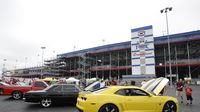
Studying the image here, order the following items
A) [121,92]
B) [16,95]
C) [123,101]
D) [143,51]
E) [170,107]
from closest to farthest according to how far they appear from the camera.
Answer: [123,101] < [121,92] < [170,107] < [16,95] < [143,51]

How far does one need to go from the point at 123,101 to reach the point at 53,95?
5.30 metres

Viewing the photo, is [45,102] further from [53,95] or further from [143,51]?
[143,51]

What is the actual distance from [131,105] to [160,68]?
56.0m

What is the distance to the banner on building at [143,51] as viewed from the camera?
45.2m

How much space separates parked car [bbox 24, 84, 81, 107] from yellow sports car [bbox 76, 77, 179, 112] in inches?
148

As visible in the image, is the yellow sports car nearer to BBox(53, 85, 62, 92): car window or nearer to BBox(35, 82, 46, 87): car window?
BBox(53, 85, 62, 92): car window

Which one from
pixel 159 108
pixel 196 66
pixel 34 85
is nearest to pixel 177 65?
pixel 196 66

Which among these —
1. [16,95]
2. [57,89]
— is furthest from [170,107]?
[16,95]

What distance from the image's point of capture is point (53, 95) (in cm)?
1253

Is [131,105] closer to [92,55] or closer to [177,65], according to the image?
[177,65]

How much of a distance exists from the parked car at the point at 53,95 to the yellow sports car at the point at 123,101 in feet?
12.4

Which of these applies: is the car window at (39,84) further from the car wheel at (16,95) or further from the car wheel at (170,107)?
the car wheel at (170,107)

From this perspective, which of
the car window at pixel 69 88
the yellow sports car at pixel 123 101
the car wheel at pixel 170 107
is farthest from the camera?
the car window at pixel 69 88

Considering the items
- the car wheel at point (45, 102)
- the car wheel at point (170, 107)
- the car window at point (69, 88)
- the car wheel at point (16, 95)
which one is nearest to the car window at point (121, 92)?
the car wheel at point (170, 107)
